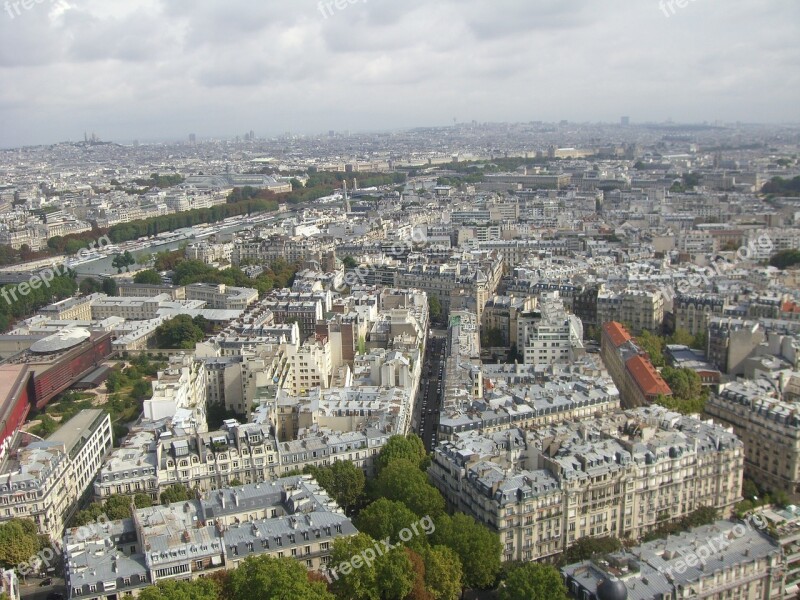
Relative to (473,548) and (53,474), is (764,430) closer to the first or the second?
(473,548)

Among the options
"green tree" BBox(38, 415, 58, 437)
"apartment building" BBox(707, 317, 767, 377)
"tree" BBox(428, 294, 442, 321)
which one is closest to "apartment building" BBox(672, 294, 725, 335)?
"apartment building" BBox(707, 317, 767, 377)

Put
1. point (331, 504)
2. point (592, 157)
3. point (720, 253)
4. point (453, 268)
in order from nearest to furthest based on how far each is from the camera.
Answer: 1. point (331, 504)
2. point (453, 268)
3. point (720, 253)
4. point (592, 157)

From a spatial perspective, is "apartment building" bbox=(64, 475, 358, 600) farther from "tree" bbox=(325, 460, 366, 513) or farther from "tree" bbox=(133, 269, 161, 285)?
"tree" bbox=(133, 269, 161, 285)

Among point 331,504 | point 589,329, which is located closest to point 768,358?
point 589,329

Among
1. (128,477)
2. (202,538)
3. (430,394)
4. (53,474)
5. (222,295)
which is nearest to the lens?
(202,538)

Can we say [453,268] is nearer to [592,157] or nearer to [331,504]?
[331,504]

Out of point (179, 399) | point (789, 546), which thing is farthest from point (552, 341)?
point (789, 546)
